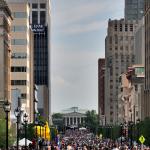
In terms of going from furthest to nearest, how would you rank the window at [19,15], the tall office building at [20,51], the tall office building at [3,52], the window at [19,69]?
the window at [19,69] < the tall office building at [20,51] < the window at [19,15] < the tall office building at [3,52]

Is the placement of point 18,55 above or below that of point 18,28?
below

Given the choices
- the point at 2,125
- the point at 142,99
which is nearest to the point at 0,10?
the point at 2,125

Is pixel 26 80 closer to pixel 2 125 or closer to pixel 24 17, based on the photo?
pixel 24 17

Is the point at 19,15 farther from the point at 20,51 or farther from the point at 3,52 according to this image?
the point at 3,52

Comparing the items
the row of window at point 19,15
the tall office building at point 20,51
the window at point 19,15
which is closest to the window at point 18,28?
the tall office building at point 20,51

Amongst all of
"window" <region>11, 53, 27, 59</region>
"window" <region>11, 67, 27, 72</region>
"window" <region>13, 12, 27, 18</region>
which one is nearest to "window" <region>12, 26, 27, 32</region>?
"window" <region>13, 12, 27, 18</region>

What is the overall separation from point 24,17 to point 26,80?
1338cm

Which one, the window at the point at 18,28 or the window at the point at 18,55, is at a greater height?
the window at the point at 18,28

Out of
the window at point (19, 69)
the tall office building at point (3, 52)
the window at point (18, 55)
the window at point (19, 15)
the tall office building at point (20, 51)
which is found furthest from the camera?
the window at point (19, 69)

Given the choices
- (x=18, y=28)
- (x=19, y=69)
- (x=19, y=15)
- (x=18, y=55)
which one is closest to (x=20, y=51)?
(x=18, y=55)

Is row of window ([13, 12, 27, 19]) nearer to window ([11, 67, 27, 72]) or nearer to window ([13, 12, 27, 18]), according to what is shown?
window ([13, 12, 27, 18])

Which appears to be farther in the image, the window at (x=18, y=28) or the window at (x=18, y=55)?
the window at (x=18, y=55)

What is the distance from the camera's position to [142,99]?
586 feet

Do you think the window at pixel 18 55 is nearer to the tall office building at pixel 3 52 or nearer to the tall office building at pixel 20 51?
the tall office building at pixel 20 51
